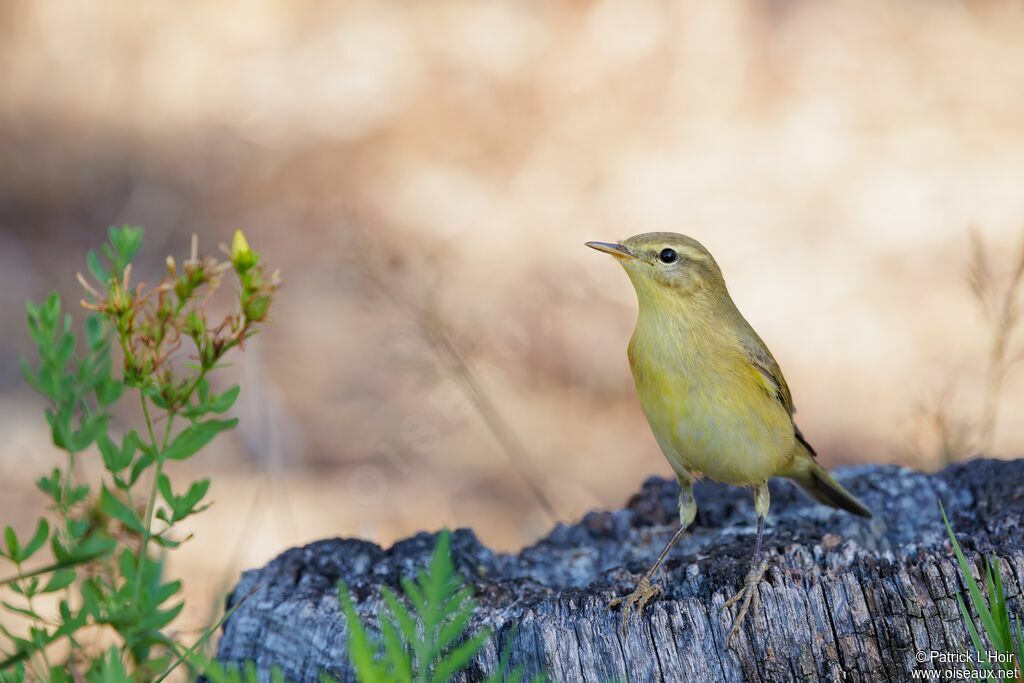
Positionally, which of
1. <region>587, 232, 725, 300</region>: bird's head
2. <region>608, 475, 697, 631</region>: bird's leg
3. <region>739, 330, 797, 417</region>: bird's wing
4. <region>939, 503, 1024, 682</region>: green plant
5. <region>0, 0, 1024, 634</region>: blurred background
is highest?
<region>0, 0, 1024, 634</region>: blurred background

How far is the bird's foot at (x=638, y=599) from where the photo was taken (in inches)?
134

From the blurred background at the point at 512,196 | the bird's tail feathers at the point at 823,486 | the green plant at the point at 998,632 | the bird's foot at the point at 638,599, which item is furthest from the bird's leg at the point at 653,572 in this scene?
the blurred background at the point at 512,196

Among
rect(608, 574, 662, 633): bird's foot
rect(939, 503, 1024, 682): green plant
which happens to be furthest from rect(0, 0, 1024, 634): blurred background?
rect(939, 503, 1024, 682): green plant

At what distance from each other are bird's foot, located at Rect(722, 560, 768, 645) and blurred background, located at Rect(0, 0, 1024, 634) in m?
3.72

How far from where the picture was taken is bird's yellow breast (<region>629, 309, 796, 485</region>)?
402 centimetres

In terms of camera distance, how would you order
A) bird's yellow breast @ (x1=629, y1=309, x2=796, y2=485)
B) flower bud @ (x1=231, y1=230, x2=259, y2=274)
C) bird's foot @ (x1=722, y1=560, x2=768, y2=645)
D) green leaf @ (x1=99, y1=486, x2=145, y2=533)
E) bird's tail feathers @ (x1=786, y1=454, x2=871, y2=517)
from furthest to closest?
bird's tail feathers @ (x1=786, y1=454, x2=871, y2=517) < bird's yellow breast @ (x1=629, y1=309, x2=796, y2=485) < bird's foot @ (x1=722, y1=560, x2=768, y2=645) < green leaf @ (x1=99, y1=486, x2=145, y2=533) < flower bud @ (x1=231, y1=230, x2=259, y2=274)

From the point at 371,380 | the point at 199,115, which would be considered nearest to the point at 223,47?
the point at 199,115

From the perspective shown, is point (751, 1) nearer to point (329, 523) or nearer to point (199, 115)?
point (199, 115)

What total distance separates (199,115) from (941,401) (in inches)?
276

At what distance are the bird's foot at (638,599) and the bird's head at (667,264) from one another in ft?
3.71

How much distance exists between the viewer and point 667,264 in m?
4.24

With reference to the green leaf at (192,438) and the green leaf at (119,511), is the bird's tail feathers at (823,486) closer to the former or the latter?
the green leaf at (192,438)

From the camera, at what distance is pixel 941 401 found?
5355 mm

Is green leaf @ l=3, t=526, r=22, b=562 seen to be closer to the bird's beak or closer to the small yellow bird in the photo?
the small yellow bird
